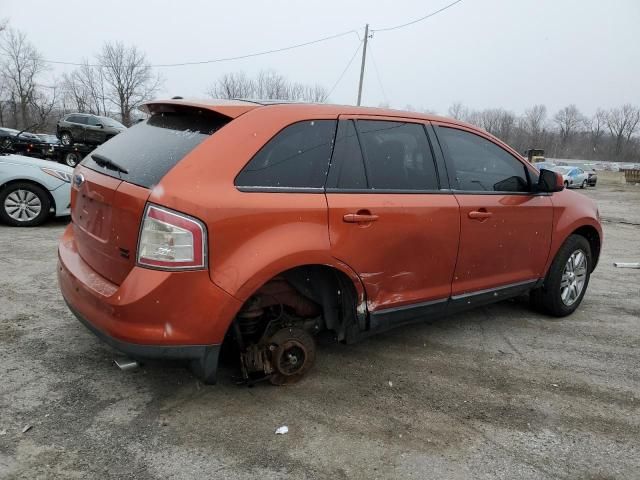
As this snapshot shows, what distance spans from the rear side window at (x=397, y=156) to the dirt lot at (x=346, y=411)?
4.09 feet

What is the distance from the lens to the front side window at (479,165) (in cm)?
348

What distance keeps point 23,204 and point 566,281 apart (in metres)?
7.04

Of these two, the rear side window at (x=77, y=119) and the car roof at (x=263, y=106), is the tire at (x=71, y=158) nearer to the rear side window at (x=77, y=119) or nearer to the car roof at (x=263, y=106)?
the rear side window at (x=77, y=119)

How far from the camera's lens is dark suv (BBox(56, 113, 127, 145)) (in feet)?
67.8

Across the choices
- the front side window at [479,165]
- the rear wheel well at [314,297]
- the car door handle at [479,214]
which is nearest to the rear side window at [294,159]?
the rear wheel well at [314,297]

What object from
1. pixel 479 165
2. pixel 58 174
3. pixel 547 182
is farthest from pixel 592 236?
pixel 58 174

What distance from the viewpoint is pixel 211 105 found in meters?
2.70

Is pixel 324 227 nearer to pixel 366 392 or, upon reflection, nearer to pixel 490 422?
pixel 366 392

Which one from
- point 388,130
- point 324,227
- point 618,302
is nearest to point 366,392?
point 324,227

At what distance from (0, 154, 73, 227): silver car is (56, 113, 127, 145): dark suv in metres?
14.3

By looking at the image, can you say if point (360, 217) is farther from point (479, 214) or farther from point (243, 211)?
point (479, 214)

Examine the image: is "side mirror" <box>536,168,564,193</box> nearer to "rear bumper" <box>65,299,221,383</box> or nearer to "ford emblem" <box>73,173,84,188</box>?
"rear bumper" <box>65,299,221,383</box>

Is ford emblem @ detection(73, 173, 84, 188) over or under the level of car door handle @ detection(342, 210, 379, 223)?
over

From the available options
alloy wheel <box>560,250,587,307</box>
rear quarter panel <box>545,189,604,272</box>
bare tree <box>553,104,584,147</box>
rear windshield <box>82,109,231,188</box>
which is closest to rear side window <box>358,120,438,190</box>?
rear windshield <box>82,109,231,188</box>
